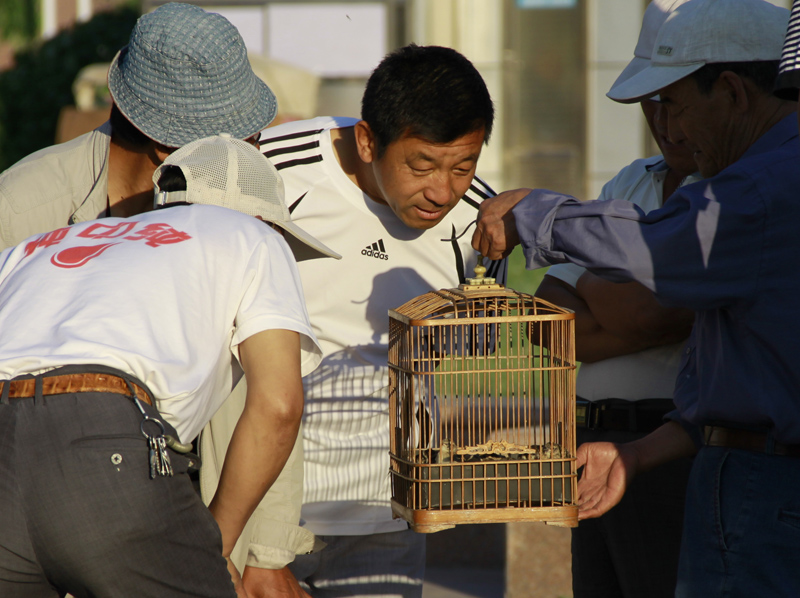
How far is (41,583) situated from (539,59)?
8.55 m

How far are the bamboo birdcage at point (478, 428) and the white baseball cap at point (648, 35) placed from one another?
82 centimetres

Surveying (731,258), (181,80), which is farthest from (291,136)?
(731,258)

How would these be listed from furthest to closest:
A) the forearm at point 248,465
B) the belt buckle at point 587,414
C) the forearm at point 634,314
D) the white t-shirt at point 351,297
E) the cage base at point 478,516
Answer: the white t-shirt at point 351,297 < the belt buckle at point 587,414 < the forearm at point 634,314 < the cage base at point 478,516 < the forearm at point 248,465

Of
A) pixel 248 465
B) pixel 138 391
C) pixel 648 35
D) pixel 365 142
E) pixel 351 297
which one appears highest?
pixel 648 35

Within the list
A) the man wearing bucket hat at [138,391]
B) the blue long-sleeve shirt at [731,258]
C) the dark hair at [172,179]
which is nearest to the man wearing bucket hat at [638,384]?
the blue long-sleeve shirt at [731,258]

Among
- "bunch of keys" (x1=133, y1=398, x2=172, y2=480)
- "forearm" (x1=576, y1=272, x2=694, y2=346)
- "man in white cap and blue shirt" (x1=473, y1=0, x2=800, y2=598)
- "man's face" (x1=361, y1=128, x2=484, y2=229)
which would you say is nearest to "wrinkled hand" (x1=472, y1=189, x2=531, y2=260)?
"man in white cap and blue shirt" (x1=473, y1=0, x2=800, y2=598)

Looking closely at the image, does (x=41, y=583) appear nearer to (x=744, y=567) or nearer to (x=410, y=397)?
(x=410, y=397)

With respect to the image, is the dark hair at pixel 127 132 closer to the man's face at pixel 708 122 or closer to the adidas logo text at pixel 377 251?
the adidas logo text at pixel 377 251

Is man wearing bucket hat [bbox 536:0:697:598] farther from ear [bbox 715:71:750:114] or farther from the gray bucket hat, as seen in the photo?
the gray bucket hat

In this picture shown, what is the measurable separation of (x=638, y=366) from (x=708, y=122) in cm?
87

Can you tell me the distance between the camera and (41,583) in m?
1.95

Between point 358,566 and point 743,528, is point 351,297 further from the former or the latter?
point 743,528

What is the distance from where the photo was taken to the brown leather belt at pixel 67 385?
192 centimetres

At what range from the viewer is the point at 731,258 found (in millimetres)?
2086
